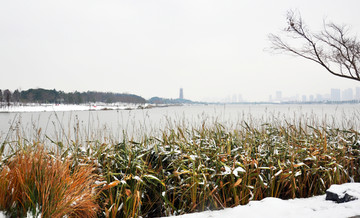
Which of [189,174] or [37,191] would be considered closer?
[37,191]

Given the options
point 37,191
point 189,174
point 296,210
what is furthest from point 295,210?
point 37,191

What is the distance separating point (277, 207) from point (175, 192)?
47.5 inches

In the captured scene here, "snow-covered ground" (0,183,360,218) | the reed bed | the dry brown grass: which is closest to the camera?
the dry brown grass

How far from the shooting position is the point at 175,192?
295 centimetres

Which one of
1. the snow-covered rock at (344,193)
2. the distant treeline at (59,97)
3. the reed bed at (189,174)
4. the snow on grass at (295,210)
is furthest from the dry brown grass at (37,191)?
the distant treeline at (59,97)

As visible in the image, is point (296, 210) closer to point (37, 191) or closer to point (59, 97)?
point (37, 191)

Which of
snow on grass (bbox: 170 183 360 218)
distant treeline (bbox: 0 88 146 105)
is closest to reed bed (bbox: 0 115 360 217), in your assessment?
snow on grass (bbox: 170 183 360 218)

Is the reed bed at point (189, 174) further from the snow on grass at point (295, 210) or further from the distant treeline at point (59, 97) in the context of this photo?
the distant treeline at point (59, 97)

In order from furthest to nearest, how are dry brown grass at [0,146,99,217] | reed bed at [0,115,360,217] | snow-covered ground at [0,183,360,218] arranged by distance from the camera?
reed bed at [0,115,360,217], snow-covered ground at [0,183,360,218], dry brown grass at [0,146,99,217]

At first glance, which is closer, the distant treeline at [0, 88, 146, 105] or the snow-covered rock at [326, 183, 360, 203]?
the snow-covered rock at [326, 183, 360, 203]

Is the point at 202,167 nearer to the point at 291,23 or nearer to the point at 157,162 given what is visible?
the point at 157,162

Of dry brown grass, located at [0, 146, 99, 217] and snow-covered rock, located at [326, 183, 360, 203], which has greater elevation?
dry brown grass, located at [0, 146, 99, 217]

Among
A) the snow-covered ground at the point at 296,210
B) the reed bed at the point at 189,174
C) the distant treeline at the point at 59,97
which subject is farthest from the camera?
Answer: the distant treeline at the point at 59,97

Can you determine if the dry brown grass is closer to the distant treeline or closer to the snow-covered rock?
the snow-covered rock
